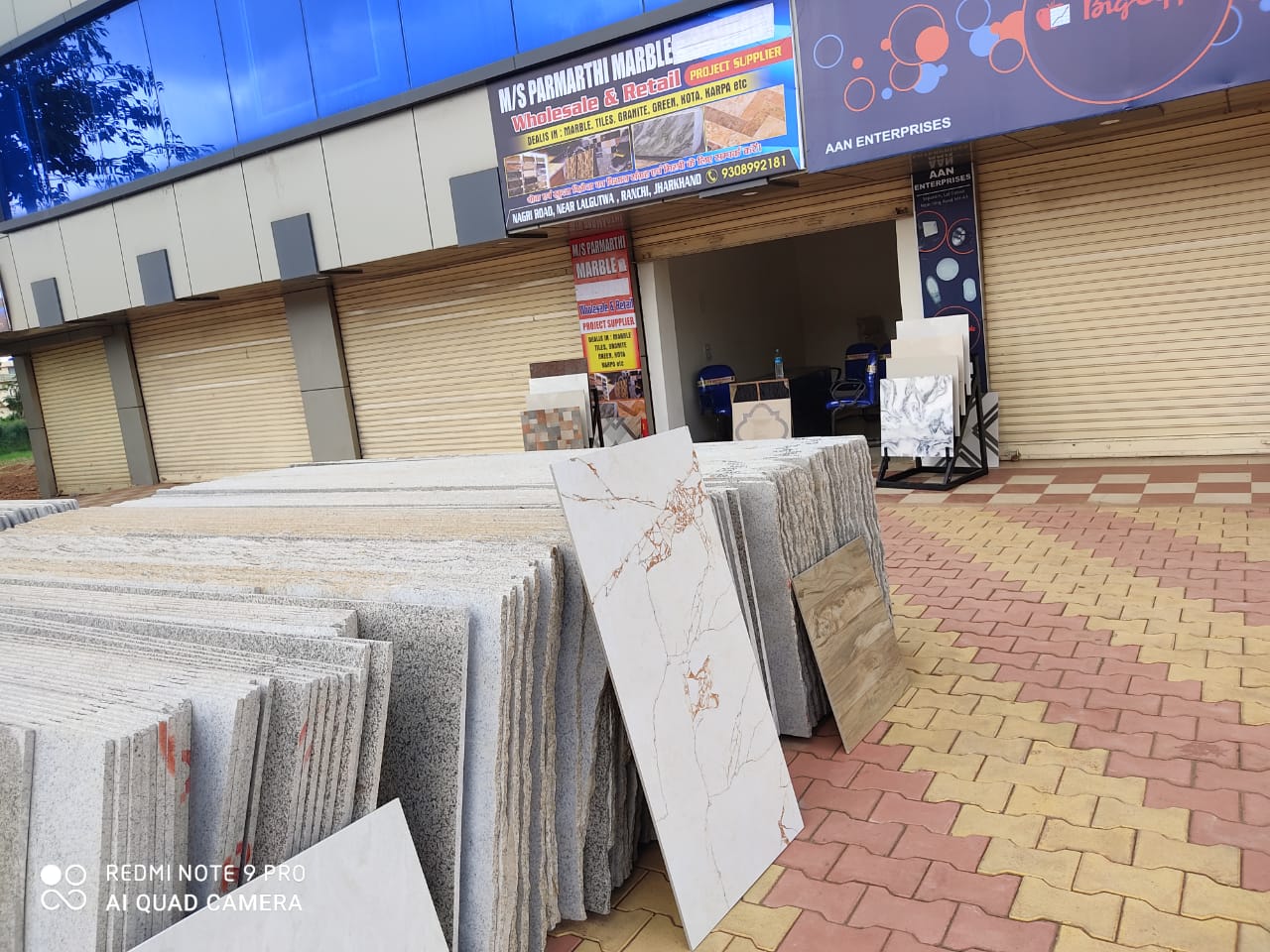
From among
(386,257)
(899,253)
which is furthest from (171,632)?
(386,257)

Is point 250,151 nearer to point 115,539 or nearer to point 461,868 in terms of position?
point 115,539

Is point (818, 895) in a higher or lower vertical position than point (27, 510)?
lower

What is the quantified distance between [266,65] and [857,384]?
8.72 m

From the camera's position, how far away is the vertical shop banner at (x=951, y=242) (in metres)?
8.71

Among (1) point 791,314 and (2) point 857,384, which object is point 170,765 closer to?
(2) point 857,384

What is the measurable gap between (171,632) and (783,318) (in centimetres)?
1399

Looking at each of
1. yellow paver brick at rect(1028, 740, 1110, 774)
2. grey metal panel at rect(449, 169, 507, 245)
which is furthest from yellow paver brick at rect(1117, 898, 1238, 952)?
grey metal panel at rect(449, 169, 507, 245)

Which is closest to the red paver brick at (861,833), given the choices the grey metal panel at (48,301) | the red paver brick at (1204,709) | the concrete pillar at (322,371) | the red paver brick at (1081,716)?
the red paver brick at (1081,716)

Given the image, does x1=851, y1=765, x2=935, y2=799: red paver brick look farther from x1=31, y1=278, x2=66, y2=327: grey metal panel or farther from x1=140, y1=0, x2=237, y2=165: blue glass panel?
x1=31, y1=278, x2=66, y2=327: grey metal panel

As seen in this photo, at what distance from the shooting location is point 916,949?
94.7 inches

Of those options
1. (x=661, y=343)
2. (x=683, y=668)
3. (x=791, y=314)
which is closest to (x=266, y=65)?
(x=661, y=343)

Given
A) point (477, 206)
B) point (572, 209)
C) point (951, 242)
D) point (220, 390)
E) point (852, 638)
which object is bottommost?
point (852, 638)

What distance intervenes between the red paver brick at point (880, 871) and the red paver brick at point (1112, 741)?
100 centimetres

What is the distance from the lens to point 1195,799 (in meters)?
2.93
